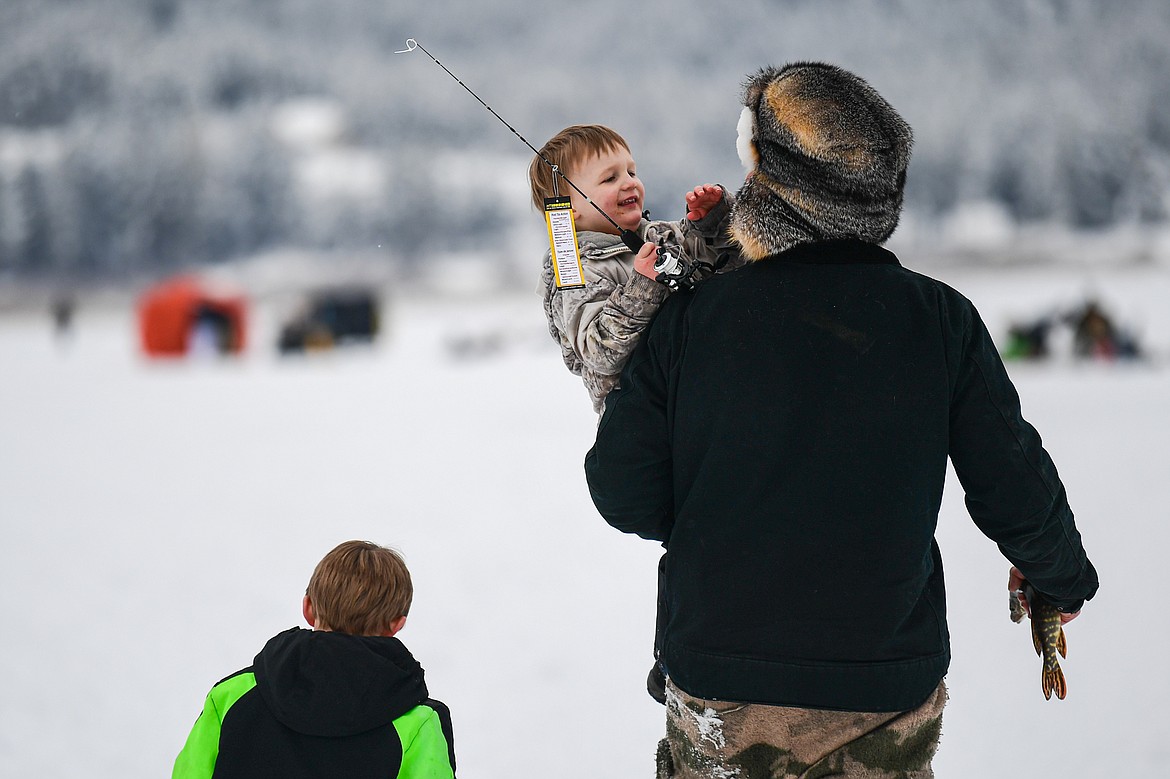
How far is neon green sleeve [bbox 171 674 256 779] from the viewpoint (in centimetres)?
106

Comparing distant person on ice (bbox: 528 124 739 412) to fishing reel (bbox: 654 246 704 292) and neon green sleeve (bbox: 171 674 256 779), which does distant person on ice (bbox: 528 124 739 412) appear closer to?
fishing reel (bbox: 654 246 704 292)

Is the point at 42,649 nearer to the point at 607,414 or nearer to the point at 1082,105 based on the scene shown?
the point at 607,414

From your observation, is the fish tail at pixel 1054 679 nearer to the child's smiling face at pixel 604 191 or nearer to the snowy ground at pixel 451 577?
the child's smiling face at pixel 604 191

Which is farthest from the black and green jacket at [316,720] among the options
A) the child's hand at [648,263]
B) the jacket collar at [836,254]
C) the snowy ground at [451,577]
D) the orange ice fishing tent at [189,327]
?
the orange ice fishing tent at [189,327]

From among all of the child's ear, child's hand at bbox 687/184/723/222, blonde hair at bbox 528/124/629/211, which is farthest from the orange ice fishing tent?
child's hand at bbox 687/184/723/222

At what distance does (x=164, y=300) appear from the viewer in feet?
39.3

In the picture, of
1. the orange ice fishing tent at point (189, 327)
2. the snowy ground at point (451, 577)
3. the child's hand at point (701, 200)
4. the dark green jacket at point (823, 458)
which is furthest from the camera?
the orange ice fishing tent at point (189, 327)

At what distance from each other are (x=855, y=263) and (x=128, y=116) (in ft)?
90.2

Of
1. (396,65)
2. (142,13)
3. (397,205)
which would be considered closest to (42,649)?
(397,205)

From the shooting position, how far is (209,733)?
1075 millimetres

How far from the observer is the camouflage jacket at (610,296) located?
106cm

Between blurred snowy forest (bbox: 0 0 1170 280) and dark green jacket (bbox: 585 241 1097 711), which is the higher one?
blurred snowy forest (bbox: 0 0 1170 280)

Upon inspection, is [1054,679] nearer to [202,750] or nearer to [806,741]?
[806,741]

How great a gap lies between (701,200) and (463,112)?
85.6 feet
